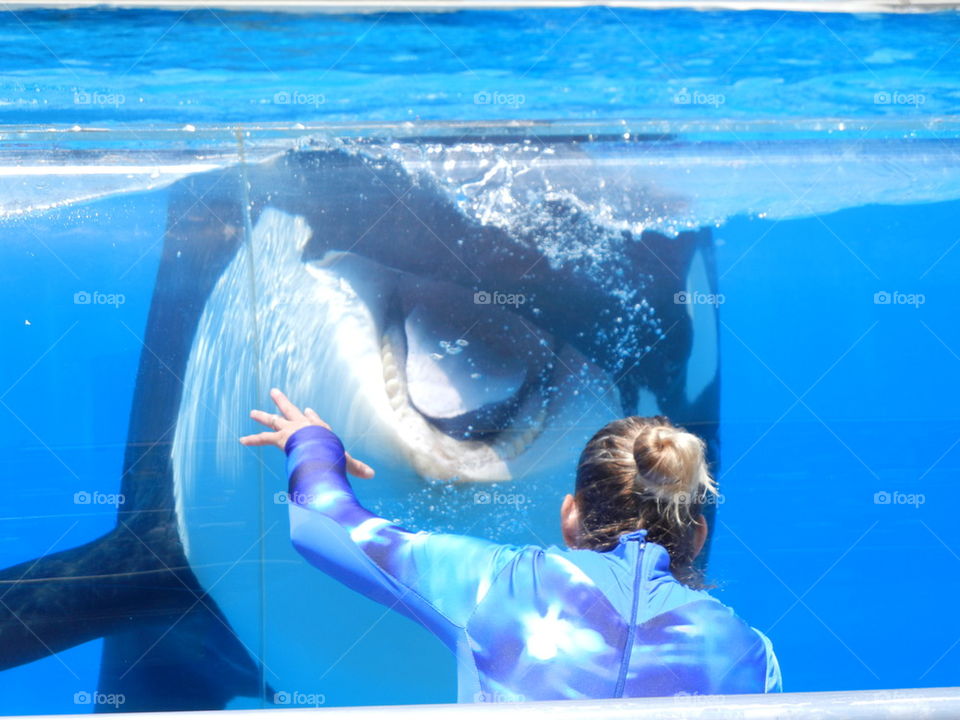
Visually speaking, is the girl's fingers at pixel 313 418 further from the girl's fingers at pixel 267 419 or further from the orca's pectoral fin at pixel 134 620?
the orca's pectoral fin at pixel 134 620

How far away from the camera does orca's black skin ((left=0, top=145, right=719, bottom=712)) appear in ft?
5.41

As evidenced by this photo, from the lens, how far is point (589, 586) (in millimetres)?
1128

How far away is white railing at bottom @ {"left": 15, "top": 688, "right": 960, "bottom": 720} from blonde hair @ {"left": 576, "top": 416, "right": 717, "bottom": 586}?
0.31 meters

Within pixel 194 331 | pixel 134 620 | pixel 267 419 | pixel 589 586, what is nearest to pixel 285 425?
pixel 267 419

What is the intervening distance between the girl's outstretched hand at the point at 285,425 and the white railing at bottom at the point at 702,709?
690mm

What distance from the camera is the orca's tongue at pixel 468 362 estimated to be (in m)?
1.69

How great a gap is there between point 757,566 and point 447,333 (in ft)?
2.79

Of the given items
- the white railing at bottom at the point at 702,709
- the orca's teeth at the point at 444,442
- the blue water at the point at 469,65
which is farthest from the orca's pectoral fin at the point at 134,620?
the blue water at the point at 469,65

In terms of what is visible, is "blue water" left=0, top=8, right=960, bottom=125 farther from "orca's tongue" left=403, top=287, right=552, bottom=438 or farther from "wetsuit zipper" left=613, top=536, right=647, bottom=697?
"wetsuit zipper" left=613, top=536, right=647, bottom=697

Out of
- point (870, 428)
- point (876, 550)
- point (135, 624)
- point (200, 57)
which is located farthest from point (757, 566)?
point (200, 57)

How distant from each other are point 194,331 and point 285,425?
32 cm

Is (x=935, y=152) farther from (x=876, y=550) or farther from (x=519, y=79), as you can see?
(x=519, y=79)

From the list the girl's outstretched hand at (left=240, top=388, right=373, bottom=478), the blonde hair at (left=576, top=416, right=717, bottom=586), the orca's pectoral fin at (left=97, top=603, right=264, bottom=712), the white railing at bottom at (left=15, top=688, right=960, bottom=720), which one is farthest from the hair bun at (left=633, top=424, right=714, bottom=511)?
the orca's pectoral fin at (left=97, top=603, right=264, bottom=712)

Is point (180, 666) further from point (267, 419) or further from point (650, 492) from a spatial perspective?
point (650, 492)
